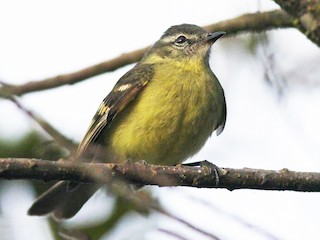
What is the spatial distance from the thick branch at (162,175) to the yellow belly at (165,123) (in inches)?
53.4

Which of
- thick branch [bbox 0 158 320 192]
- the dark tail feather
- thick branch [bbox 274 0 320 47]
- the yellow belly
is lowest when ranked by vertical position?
the dark tail feather

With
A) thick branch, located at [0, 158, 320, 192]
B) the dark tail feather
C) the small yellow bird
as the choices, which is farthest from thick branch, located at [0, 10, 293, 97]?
thick branch, located at [0, 158, 320, 192]

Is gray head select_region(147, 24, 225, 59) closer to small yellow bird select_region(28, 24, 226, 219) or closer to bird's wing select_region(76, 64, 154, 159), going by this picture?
small yellow bird select_region(28, 24, 226, 219)

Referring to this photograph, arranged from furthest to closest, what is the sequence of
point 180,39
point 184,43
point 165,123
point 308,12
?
1. point 180,39
2. point 184,43
3. point 165,123
4. point 308,12

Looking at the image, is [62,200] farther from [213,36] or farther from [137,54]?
[213,36]

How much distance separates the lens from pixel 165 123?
18.9 feet

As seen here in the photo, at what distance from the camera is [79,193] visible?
21.0 feet

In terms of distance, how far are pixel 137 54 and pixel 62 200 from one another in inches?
58.3

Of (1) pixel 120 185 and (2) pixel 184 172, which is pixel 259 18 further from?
(1) pixel 120 185

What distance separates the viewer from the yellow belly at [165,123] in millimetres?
5766

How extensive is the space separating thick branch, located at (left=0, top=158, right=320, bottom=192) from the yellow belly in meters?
1.36

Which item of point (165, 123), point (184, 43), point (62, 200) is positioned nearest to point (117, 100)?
point (165, 123)

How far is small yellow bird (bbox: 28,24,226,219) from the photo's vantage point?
578 cm

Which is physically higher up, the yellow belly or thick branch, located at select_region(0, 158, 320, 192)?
thick branch, located at select_region(0, 158, 320, 192)
